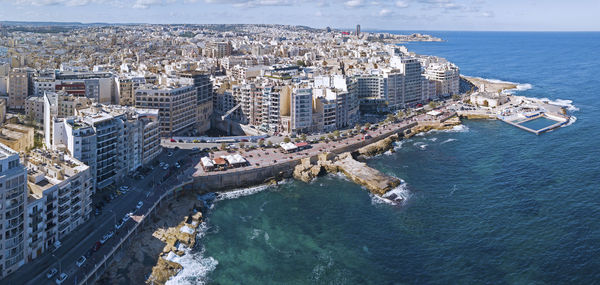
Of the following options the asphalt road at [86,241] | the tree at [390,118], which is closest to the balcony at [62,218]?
the asphalt road at [86,241]

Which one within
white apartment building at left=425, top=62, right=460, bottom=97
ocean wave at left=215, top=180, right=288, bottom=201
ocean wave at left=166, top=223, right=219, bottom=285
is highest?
white apartment building at left=425, top=62, right=460, bottom=97

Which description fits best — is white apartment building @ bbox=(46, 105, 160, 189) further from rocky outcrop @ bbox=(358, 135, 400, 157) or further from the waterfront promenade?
rocky outcrop @ bbox=(358, 135, 400, 157)

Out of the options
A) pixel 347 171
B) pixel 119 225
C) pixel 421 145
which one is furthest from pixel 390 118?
pixel 119 225

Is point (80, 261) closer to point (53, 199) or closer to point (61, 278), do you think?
point (61, 278)

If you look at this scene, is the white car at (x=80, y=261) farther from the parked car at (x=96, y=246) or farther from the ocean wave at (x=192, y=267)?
the ocean wave at (x=192, y=267)

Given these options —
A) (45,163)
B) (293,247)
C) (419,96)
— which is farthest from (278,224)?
(419,96)

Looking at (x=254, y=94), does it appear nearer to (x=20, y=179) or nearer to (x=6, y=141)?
(x=6, y=141)

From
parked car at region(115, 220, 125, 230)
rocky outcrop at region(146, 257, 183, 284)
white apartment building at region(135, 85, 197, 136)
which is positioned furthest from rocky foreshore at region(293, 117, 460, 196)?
rocky outcrop at region(146, 257, 183, 284)
